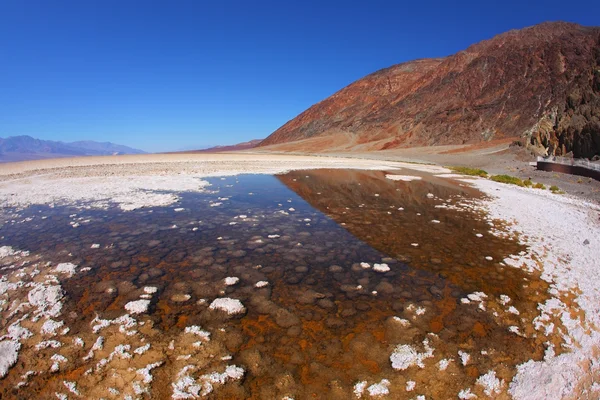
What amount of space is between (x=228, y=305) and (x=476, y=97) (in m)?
86.3

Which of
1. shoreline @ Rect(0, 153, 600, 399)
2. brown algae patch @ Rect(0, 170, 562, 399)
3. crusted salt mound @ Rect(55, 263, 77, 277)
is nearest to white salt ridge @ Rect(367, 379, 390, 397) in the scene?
brown algae patch @ Rect(0, 170, 562, 399)

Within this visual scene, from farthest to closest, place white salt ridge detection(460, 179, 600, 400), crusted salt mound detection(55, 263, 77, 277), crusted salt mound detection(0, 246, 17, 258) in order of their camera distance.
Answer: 1. crusted salt mound detection(0, 246, 17, 258)
2. crusted salt mound detection(55, 263, 77, 277)
3. white salt ridge detection(460, 179, 600, 400)

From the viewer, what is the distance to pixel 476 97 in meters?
76.3

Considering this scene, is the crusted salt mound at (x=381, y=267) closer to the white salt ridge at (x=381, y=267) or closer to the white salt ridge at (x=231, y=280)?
the white salt ridge at (x=381, y=267)

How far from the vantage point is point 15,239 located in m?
7.24

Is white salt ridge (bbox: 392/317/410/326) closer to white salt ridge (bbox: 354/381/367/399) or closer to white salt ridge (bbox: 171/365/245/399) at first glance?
white salt ridge (bbox: 354/381/367/399)

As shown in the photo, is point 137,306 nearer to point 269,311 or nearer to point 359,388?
point 269,311

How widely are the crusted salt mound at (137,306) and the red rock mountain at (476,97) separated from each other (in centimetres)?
4354

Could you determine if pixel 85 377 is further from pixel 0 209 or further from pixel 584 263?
pixel 0 209

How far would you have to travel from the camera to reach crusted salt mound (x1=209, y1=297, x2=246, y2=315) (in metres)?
4.47

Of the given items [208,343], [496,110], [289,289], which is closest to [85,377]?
[208,343]

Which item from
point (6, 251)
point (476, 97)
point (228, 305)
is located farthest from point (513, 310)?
point (476, 97)

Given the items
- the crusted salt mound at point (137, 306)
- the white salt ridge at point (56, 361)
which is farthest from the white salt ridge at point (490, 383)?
the white salt ridge at point (56, 361)

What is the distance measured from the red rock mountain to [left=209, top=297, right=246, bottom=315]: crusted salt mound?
140 feet
